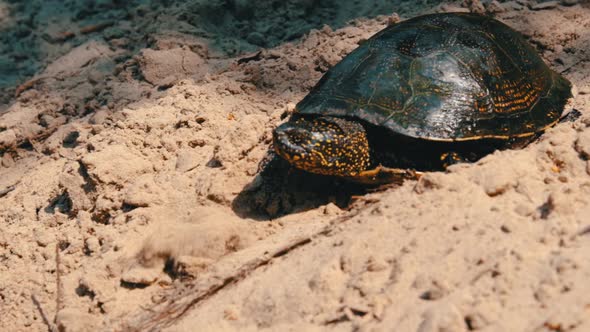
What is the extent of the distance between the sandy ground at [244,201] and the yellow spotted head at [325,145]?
0.70ft

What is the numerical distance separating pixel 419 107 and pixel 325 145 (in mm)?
591

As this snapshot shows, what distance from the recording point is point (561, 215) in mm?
2457

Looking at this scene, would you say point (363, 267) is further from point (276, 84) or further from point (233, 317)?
point (276, 84)

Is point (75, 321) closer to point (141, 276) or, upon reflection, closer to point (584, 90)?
point (141, 276)

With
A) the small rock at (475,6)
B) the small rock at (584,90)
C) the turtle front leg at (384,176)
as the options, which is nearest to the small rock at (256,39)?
the small rock at (475,6)

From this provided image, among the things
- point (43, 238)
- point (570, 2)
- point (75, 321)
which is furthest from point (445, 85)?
point (43, 238)

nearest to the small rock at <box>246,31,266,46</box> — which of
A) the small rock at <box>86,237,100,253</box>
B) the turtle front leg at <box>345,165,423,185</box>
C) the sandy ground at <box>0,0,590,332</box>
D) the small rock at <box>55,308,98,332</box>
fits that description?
the sandy ground at <box>0,0,590,332</box>

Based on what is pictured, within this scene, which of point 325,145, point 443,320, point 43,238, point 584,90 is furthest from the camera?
point 584,90

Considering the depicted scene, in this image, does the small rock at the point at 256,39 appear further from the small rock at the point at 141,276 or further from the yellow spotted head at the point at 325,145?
the small rock at the point at 141,276

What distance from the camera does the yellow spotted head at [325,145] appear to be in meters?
3.21

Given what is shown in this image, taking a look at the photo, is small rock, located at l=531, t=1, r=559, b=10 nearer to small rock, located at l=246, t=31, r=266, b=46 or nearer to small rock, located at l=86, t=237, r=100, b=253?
small rock, located at l=246, t=31, r=266, b=46

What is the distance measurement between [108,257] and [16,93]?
2751 millimetres

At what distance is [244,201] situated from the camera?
11.3 ft

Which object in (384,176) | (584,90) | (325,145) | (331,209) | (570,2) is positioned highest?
(570,2)
